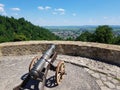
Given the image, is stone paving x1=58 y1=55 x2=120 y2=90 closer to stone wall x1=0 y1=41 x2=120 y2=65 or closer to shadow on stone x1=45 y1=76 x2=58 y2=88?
stone wall x1=0 y1=41 x2=120 y2=65

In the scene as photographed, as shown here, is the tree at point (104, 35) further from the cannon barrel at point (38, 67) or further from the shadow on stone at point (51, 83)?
the cannon barrel at point (38, 67)

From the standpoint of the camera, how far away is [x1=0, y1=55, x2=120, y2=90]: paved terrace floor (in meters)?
5.25

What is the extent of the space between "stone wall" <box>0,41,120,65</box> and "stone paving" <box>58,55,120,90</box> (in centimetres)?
29

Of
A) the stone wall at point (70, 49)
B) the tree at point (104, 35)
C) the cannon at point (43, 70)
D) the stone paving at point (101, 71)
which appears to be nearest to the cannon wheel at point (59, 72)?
the cannon at point (43, 70)

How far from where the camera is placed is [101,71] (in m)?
6.16

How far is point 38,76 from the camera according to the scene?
4.75m

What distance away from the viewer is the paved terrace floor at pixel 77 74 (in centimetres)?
525

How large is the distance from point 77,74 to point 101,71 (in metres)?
0.76

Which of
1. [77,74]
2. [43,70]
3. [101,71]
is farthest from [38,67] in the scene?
[101,71]

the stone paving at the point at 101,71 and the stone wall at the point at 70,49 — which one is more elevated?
the stone wall at the point at 70,49

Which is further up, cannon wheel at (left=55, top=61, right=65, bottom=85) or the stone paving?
cannon wheel at (left=55, top=61, right=65, bottom=85)

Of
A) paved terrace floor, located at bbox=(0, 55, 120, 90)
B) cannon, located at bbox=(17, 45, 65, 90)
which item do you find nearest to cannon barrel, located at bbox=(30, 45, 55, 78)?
cannon, located at bbox=(17, 45, 65, 90)

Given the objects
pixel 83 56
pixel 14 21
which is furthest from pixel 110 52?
pixel 14 21

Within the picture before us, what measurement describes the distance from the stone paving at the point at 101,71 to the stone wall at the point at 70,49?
29cm
